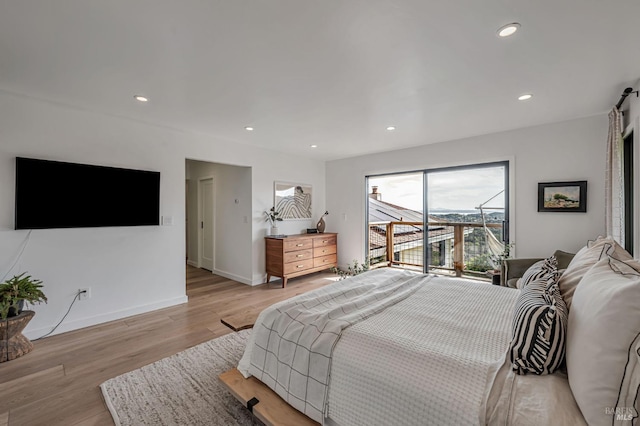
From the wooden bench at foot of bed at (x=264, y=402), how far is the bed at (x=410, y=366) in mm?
36

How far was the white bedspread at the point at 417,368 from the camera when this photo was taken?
40.9 inches

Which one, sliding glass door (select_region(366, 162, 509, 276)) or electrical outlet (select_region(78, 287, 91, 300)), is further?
sliding glass door (select_region(366, 162, 509, 276))

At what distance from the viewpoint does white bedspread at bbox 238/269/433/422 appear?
1.39 metres

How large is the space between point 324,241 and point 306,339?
392cm

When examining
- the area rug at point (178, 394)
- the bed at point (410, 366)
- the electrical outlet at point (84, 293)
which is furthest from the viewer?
the electrical outlet at point (84, 293)

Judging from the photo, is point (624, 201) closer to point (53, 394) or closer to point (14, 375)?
point (53, 394)

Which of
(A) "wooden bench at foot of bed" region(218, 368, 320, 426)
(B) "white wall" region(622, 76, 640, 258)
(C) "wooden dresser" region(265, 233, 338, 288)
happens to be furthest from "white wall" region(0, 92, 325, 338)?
(B) "white wall" region(622, 76, 640, 258)

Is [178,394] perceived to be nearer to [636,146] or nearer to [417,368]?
[417,368]

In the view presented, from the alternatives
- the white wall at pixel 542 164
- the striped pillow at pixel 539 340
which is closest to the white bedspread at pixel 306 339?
the striped pillow at pixel 539 340

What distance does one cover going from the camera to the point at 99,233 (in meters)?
3.19

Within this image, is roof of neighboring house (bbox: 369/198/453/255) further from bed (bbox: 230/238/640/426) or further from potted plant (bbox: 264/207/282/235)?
bed (bbox: 230/238/640/426)

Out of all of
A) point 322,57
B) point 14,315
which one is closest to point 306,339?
point 322,57

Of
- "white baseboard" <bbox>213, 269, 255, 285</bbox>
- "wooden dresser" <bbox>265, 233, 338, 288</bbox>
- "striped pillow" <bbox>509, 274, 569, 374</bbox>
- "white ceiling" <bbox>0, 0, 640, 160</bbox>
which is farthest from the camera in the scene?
"white baseboard" <bbox>213, 269, 255, 285</bbox>

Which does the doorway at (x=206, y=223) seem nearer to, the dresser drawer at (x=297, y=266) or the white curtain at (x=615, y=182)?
the dresser drawer at (x=297, y=266)
